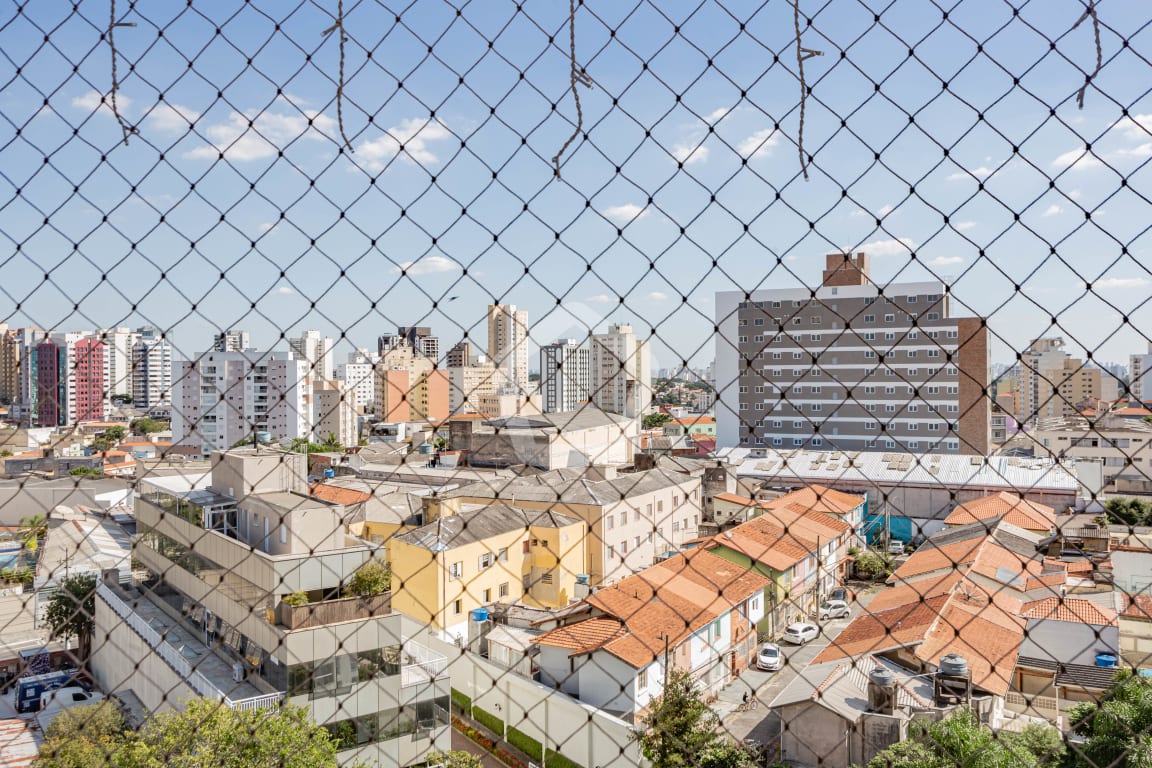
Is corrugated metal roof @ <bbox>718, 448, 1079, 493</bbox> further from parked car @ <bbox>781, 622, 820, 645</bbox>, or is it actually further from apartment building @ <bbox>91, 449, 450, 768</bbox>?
apartment building @ <bbox>91, 449, 450, 768</bbox>

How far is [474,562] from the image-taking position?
686cm

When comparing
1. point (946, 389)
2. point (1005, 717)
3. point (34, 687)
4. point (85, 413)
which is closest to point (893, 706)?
point (1005, 717)

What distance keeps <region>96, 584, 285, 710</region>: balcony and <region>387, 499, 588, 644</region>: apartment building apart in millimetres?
1163

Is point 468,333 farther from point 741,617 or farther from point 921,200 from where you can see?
point 741,617

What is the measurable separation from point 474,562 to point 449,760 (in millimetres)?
2948

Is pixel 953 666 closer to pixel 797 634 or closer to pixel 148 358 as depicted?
pixel 148 358

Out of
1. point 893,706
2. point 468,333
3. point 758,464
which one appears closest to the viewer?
point 468,333

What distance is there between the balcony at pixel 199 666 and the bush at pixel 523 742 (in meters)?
1.55

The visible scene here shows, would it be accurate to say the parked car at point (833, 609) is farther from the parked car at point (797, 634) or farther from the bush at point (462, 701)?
the bush at point (462, 701)

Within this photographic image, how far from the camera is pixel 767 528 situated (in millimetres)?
7316

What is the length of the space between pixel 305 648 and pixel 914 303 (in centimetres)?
1403

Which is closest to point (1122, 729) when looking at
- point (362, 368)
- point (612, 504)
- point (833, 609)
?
point (362, 368)

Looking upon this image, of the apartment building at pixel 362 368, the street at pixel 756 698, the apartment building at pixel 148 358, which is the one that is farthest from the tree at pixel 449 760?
the apartment building at pixel 148 358

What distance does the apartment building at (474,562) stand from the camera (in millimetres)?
6016
